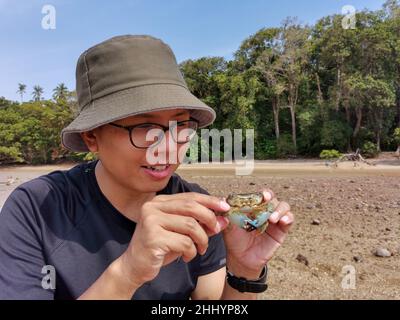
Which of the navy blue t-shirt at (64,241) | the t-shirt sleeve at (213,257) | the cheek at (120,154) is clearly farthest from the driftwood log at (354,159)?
the cheek at (120,154)

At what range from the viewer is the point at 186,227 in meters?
1.31

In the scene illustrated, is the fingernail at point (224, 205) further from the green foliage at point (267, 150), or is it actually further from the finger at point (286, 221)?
the green foliage at point (267, 150)

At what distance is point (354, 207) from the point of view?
902 cm

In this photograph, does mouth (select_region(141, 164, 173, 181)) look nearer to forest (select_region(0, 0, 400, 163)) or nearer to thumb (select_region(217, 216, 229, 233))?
thumb (select_region(217, 216, 229, 233))

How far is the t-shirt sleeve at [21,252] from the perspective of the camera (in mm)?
1408

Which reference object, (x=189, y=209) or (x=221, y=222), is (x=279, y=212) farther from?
(x=189, y=209)

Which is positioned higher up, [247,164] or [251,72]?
[251,72]

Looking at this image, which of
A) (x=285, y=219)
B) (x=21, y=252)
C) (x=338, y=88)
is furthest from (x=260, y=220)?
(x=338, y=88)

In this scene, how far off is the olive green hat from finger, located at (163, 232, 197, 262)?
0.51 meters

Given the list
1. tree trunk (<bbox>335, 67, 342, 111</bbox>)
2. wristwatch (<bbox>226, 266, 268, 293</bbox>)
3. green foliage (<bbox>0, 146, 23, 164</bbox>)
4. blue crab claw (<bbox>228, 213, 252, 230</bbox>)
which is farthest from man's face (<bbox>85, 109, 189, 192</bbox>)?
green foliage (<bbox>0, 146, 23, 164</bbox>)

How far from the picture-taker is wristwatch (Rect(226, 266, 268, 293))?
5.63 feet
